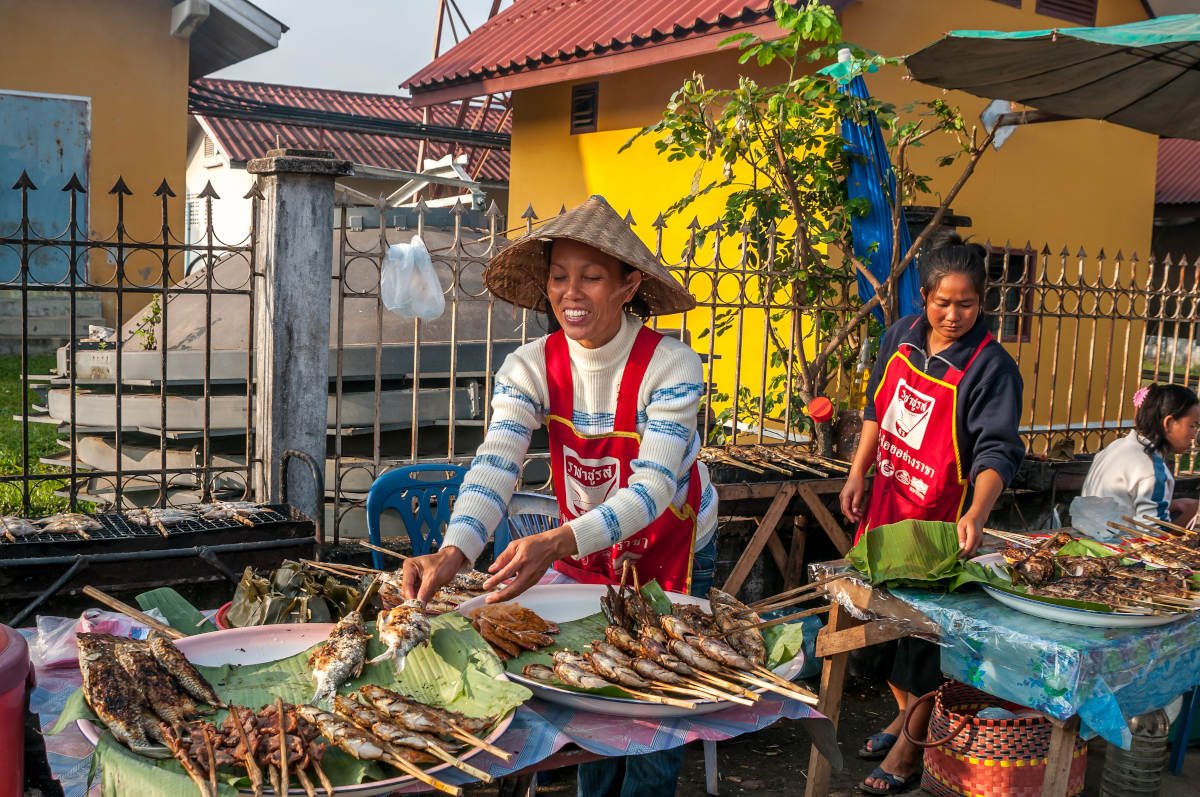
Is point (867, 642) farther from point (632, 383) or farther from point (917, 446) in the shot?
point (917, 446)

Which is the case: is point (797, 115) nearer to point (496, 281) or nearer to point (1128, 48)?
point (1128, 48)

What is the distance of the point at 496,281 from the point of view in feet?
10.4

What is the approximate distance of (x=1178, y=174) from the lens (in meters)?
17.2

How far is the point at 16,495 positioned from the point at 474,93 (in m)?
6.25

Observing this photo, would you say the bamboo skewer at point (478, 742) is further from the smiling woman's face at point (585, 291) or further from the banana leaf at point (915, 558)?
the banana leaf at point (915, 558)

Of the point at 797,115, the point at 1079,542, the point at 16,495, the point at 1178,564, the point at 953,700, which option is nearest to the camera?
the point at 1178,564

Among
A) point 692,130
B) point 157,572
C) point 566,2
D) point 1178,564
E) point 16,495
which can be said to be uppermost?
point 566,2

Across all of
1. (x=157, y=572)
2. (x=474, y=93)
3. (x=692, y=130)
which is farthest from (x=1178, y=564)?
(x=474, y=93)

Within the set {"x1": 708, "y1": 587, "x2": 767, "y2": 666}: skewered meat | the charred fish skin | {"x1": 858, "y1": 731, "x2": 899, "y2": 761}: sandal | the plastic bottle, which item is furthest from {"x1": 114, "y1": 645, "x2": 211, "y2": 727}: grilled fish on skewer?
{"x1": 858, "y1": 731, "x2": 899, "y2": 761}: sandal

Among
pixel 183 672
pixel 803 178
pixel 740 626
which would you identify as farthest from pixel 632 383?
pixel 803 178

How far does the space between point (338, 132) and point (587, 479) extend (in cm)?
2038

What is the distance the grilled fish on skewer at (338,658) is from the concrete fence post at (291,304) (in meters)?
2.63

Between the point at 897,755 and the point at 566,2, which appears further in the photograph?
the point at 566,2

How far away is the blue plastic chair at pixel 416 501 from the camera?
3709mm
